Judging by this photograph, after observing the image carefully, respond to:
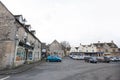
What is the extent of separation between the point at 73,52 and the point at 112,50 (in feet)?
72.1

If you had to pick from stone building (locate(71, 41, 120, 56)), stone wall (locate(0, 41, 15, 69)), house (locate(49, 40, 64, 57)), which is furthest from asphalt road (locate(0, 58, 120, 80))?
stone building (locate(71, 41, 120, 56))

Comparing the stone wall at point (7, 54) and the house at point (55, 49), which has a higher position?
the house at point (55, 49)

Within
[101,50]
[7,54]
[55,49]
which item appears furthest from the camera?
[101,50]

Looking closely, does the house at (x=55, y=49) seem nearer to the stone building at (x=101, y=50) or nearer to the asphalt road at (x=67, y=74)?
the stone building at (x=101, y=50)

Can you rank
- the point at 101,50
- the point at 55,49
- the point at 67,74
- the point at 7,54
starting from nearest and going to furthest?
the point at 67,74 → the point at 7,54 → the point at 55,49 → the point at 101,50

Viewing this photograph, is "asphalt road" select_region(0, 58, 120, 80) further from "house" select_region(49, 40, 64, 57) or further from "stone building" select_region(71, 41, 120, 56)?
"stone building" select_region(71, 41, 120, 56)

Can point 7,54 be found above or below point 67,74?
above

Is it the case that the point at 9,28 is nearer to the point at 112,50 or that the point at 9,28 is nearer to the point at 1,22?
the point at 1,22

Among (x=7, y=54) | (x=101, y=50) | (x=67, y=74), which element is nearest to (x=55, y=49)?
(x=101, y=50)

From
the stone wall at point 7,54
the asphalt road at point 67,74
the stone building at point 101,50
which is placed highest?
the stone building at point 101,50

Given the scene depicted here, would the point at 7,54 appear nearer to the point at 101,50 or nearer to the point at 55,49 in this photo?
the point at 55,49

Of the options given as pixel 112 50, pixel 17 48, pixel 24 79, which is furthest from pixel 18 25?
pixel 112 50

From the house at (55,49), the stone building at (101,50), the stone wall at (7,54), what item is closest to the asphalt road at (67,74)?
the stone wall at (7,54)

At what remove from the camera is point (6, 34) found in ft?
69.2
